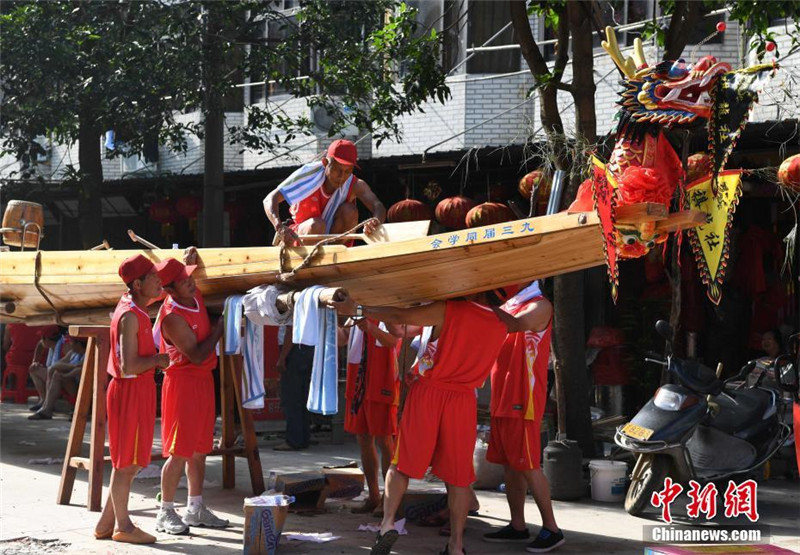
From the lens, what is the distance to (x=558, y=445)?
8.56 metres

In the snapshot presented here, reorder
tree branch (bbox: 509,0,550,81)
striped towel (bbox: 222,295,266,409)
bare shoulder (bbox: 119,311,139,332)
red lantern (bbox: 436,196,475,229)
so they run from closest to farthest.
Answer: bare shoulder (bbox: 119,311,139,332) < striped towel (bbox: 222,295,266,409) < tree branch (bbox: 509,0,550,81) < red lantern (bbox: 436,196,475,229)

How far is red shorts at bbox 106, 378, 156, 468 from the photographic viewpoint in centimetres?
684

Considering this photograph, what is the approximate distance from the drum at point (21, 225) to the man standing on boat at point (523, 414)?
17.6ft

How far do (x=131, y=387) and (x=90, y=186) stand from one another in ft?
26.3

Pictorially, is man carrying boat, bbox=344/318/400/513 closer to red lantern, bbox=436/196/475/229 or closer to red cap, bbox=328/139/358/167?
red cap, bbox=328/139/358/167

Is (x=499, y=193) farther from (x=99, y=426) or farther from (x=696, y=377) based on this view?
(x=99, y=426)

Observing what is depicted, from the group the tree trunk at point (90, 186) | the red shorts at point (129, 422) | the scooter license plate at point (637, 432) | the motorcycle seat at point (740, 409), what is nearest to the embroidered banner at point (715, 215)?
the scooter license plate at point (637, 432)

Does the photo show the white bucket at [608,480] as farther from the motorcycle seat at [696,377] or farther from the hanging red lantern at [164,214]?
the hanging red lantern at [164,214]

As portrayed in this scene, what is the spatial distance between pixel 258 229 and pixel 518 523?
363 inches

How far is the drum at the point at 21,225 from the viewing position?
1020cm

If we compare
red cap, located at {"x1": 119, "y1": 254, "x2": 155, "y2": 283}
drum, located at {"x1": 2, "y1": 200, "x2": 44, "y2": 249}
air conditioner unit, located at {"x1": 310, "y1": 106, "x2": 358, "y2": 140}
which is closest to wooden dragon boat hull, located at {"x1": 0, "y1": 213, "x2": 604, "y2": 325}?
red cap, located at {"x1": 119, "y1": 254, "x2": 155, "y2": 283}

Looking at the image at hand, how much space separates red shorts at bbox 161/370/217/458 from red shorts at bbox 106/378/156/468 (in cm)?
19

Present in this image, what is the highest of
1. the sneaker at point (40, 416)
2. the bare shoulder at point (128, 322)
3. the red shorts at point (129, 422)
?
the bare shoulder at point (128, 322)

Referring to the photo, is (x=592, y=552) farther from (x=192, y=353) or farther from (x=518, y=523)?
(x=192, y=353)
